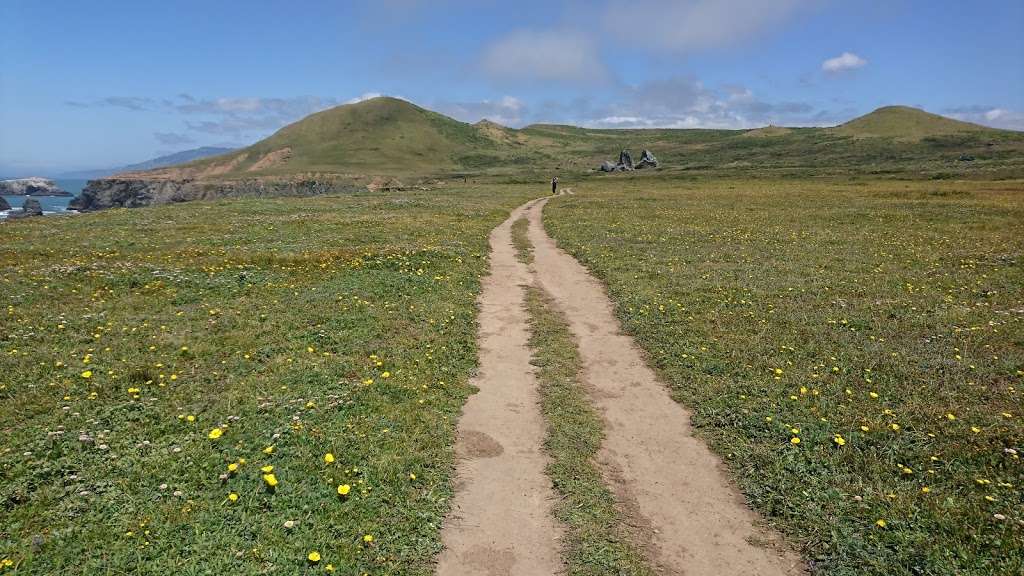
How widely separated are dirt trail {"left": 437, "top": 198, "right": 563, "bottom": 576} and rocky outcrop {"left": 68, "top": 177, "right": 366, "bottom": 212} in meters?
151

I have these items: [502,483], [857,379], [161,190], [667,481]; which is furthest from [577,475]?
[161,190]

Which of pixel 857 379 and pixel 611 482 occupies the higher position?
pixel 857 379

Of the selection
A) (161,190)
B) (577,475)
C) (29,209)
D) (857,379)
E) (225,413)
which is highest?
(161,190)

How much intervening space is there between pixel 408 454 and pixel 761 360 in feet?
34.1

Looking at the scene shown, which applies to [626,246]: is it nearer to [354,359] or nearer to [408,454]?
[354,359]

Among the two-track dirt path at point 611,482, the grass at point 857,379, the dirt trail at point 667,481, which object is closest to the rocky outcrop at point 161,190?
the grass at point 857,379

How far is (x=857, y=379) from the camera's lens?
1352 cm

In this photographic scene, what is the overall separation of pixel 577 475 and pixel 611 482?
2.16 ft

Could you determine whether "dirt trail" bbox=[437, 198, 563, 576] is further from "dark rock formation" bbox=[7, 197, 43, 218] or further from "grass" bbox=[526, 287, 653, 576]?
"dark rock formation" bbox=[7, 197, 43, 218]

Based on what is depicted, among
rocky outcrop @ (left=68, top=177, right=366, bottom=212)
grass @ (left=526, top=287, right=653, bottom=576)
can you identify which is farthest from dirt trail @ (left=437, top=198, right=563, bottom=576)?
rocky outcrop @ (left=68, top=177, right=366, bottom=212)

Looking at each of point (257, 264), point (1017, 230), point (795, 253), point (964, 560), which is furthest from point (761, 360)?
point (1017, 230)

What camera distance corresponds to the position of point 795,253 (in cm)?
3119

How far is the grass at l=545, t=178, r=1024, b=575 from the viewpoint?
8312mm

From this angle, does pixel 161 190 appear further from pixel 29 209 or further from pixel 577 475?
pixel 577 475
